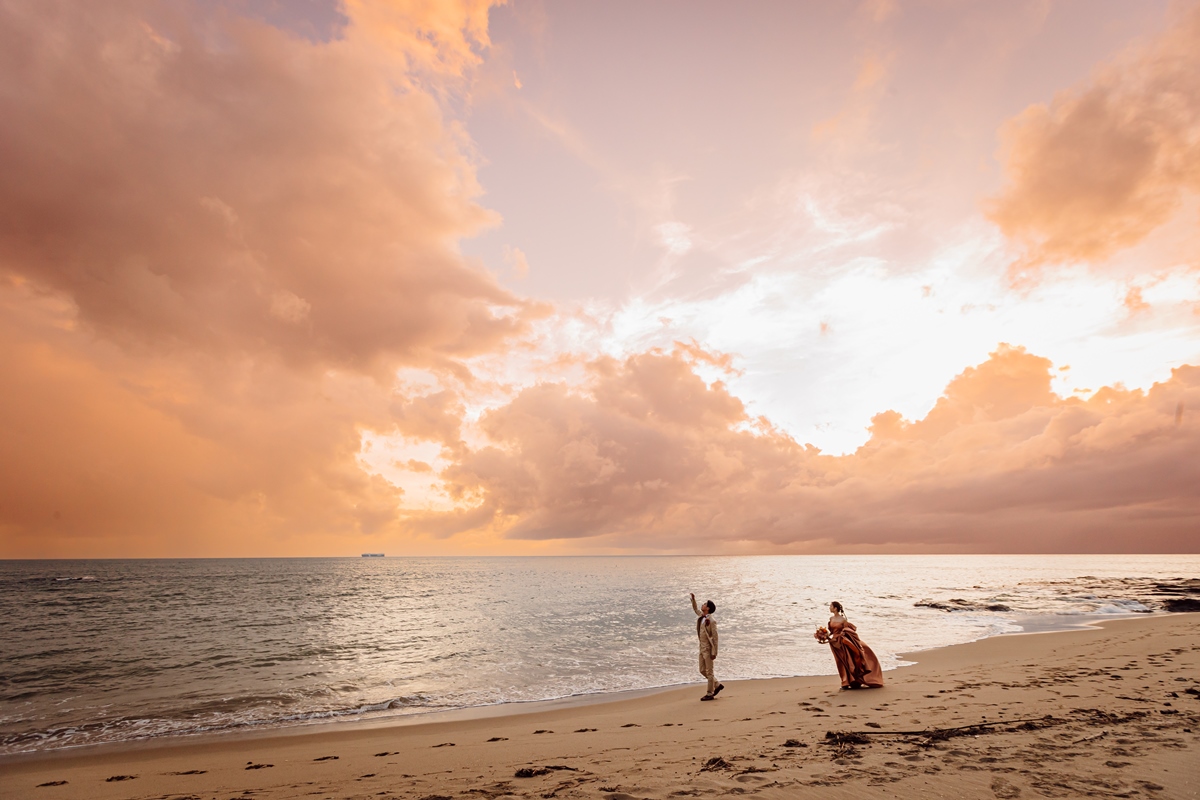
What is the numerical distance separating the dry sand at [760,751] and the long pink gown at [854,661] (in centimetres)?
49

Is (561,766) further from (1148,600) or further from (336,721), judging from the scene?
(1148,600)

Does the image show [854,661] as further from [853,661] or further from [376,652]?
[376,652]

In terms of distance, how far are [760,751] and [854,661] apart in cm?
693

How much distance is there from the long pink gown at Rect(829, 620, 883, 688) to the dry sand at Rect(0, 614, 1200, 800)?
1.59 ft

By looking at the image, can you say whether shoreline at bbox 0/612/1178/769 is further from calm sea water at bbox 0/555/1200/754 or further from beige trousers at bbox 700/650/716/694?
beige trousers at bbox 700/650/716/694

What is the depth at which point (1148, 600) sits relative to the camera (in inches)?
1650

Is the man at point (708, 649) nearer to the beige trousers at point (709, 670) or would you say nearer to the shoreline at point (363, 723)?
the beige trousers at point (709, 670)

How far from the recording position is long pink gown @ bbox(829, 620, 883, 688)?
13.6 m

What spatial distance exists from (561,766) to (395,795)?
2.45 metres

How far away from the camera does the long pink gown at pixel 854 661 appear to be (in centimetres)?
1357

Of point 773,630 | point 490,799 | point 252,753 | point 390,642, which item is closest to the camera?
point 490,799

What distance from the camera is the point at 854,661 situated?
13.6 metres

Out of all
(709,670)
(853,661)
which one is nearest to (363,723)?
(709,670)

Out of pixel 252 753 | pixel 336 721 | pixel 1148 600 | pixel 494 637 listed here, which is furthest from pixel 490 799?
pixel 1148 600
